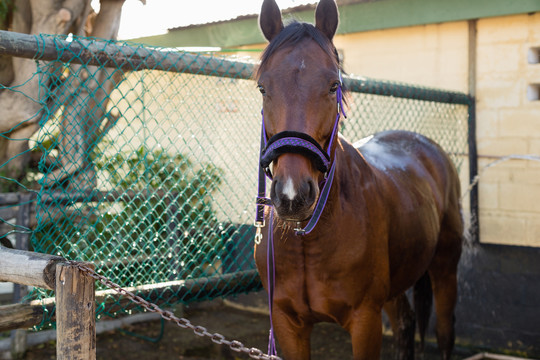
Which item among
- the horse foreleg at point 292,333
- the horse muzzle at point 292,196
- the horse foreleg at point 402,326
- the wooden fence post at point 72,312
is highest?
the horse muzzle at point 292,196

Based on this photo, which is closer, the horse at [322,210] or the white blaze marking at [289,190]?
the white blaze marking at [289,190]

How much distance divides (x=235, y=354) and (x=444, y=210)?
2.26 m

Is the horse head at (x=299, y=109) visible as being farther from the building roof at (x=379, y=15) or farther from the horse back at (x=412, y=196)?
the building roof at (x=379, y=15)

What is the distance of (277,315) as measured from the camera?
2777 mm

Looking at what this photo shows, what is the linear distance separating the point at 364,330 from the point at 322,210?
2.10ft

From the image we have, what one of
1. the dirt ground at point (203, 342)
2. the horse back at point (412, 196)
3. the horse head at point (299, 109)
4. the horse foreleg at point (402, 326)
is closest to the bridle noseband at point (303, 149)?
the horse head at point (299, 109)

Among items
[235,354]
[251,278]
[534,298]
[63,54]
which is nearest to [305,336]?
[251,278]

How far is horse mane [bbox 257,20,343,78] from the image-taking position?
7.97 feet

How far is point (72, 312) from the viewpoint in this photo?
1.93 m

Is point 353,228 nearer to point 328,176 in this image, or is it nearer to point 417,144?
point 328,176

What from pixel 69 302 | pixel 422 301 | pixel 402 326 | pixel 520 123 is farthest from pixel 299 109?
pixel 520 123

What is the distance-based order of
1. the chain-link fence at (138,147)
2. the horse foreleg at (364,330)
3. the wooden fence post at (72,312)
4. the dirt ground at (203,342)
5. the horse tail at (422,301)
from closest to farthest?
the wooden fence post at (72,312)
the horse foreleg at (364,330)
the chain-link fence at (138,147)
the horse tail at (422,301)
the dirt ground at (203,342)

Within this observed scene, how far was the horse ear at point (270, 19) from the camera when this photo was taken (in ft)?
8.54

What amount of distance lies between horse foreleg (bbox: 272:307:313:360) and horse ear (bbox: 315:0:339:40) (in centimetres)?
137
